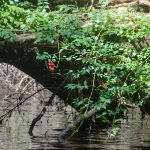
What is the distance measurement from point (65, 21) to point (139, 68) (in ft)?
5.17

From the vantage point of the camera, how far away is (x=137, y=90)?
8742 millimetres

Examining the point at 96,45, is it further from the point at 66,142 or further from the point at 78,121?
the point at 66,142

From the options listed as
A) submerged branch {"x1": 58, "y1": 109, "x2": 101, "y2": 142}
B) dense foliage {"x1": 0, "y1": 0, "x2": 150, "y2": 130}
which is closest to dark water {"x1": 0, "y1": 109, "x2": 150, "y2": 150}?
submerged branch {"x1": 58, "y1": 109, "x2": 101, "y2": 142}

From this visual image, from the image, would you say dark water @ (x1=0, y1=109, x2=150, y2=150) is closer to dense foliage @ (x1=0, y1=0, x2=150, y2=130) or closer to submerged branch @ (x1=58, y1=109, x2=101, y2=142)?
submerged branch @ (x1=58, y1=109, x2=101, y2=142)

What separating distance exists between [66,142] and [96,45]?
71.4 inches

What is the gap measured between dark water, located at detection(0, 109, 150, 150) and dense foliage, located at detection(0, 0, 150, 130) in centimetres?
54

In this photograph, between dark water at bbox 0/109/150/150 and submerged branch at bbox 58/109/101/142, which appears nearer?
dark water at bbox 0/109/150/150

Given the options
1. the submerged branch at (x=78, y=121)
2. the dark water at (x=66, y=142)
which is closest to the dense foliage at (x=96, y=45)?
the submerged branch at (x=78, y=121)

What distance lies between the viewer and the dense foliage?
864 cm

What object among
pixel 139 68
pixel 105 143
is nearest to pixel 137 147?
pixel 105 143

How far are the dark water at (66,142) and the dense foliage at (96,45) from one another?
1.78ft

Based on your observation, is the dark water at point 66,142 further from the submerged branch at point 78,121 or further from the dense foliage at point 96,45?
the dense foliage at point 96,45

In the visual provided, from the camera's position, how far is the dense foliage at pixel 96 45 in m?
8.64

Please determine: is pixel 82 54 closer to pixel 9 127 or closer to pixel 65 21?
pixel 65 21
